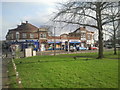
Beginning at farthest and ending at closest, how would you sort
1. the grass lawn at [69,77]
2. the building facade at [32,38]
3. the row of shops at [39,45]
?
1. the building facade at [32,38]
2. the row of shops at [39,45]
3. the grass lawn at [69,77]

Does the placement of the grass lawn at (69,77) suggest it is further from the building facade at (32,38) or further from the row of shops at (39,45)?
the building facade at (32,38)

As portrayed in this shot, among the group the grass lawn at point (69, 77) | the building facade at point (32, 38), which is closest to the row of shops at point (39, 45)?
the building facade at point (32, 38)

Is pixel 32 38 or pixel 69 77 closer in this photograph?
pixel 69 77

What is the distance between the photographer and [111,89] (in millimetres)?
4723

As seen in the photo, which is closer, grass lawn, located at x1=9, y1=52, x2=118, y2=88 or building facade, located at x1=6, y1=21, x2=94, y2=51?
grass lawn, located at x1=9, y1=52, x2=118, y2=88

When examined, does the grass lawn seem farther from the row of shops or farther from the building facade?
the building facade

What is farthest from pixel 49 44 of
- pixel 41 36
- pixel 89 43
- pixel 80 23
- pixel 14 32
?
pixel 80 23

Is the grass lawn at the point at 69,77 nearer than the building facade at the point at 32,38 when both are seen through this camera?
Yes

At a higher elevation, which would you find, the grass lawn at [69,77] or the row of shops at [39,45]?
the row of shops at [39,45]

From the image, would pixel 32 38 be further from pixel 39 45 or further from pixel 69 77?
pixel 69 77

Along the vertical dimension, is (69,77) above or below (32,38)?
below

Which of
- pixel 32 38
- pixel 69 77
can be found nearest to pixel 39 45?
pixel 32 38

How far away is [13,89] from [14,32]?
1573 inches

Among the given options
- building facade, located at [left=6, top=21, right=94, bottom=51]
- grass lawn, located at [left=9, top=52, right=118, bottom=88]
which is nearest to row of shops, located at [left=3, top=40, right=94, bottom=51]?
building facade, located at [left=6, top=21, right=94, bottom=51]
